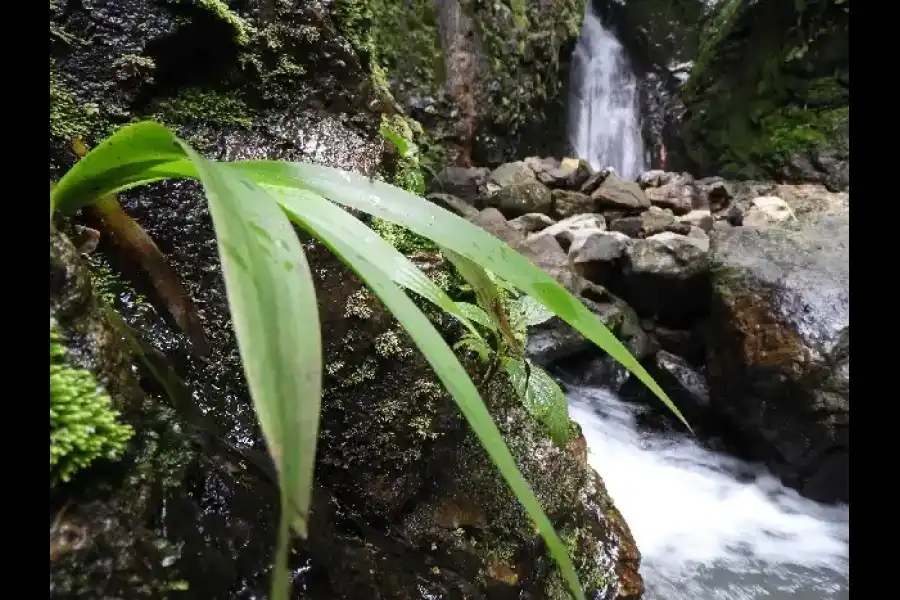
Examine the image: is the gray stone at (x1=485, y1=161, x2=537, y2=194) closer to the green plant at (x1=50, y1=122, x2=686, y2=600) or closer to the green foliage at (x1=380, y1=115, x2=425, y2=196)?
the green foliage at (x1=380, y1=115, x2=425, y2=196)

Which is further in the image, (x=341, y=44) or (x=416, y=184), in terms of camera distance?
(x=416, y=184)

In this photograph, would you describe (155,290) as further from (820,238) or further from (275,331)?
(820,238)

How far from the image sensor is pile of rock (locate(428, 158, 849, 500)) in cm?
290

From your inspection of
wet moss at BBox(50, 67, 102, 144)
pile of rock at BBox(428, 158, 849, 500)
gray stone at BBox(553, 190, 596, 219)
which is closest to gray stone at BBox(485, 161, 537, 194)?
pile of rock at BBox(428, 158, 849, 500)

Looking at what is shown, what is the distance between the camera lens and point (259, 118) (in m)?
1.36

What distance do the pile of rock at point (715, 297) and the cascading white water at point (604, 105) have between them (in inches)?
131

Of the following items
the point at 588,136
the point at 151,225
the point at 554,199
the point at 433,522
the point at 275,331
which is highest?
the point at 588,136

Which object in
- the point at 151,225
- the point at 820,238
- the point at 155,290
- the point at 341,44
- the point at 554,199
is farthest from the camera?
the point at 554,199

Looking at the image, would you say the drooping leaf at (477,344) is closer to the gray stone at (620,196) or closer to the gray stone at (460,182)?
the gray stone at (460,182)

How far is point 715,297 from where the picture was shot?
3.49m

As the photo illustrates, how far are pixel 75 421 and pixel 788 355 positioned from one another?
3308mm

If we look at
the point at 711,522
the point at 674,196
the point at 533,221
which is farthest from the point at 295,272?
the point at 674,196

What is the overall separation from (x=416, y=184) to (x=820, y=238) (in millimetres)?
3515
